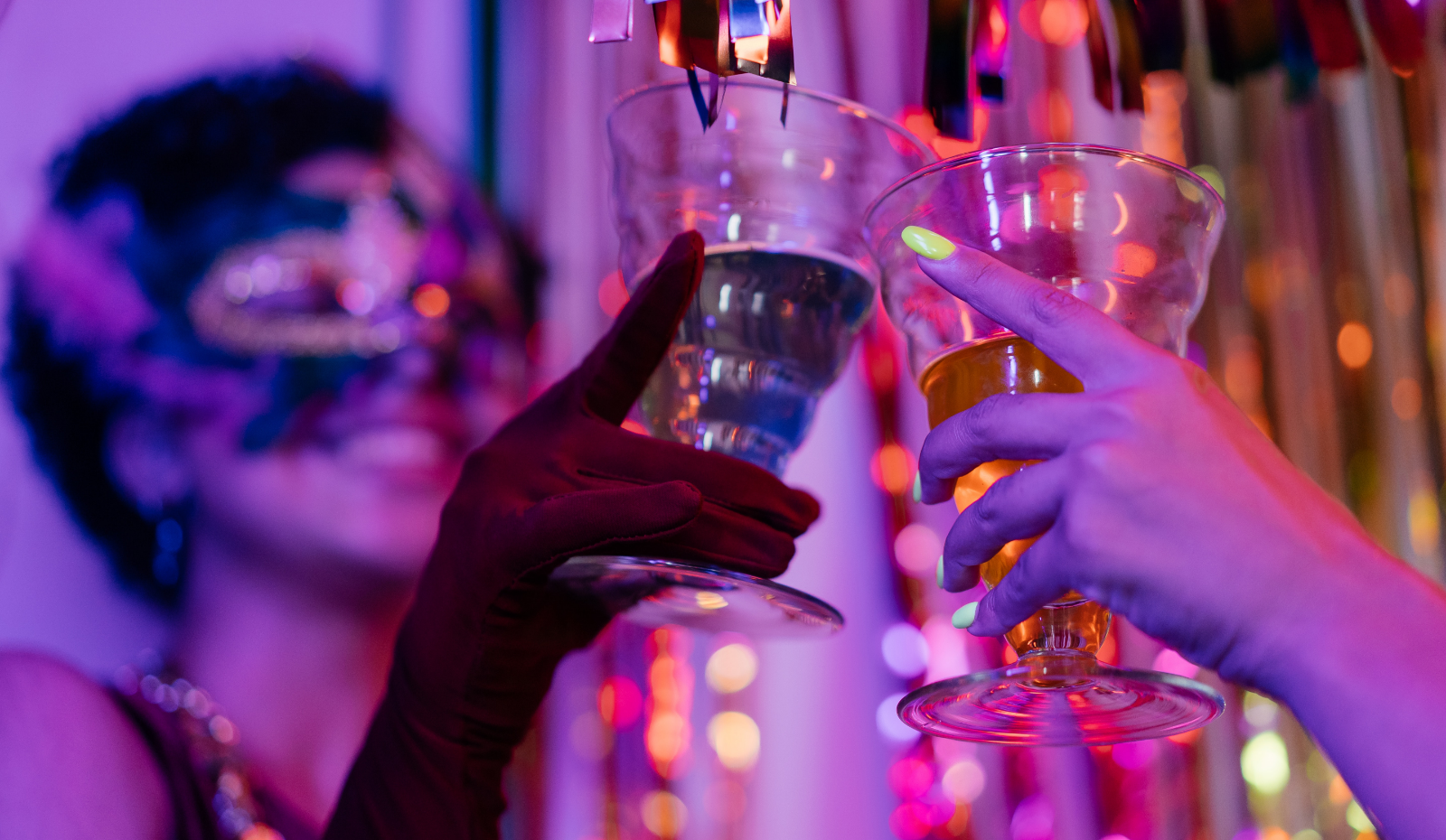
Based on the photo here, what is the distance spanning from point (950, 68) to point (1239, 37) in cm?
33

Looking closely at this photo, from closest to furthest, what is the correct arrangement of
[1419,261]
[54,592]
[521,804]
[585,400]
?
1. [585,400]
2. [54,592]
3. [521,804]
4. [1419,261]

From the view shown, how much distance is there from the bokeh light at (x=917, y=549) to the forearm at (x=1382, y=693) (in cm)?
111

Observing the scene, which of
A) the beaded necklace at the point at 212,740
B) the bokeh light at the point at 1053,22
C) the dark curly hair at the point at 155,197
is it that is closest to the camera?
the beaded necklace at the point at 212,740

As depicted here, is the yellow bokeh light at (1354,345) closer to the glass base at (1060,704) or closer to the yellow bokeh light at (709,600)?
the glass base at (1060,704)

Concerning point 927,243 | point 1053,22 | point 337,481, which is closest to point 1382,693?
point 927,243

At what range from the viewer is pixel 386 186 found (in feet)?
4.87

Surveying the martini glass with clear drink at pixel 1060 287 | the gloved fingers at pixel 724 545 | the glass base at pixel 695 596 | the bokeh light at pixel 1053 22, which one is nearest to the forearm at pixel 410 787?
the glass base at pixel 695 596

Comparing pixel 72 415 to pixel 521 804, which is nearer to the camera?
pixel 72 415

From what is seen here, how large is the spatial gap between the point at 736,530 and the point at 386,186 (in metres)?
1.00

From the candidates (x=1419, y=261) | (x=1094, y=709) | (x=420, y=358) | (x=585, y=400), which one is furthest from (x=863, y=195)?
(x=1419, y=261)

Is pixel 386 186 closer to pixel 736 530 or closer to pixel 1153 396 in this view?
pixel 736 530

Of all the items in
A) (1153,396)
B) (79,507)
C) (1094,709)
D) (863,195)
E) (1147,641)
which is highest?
(863,195)

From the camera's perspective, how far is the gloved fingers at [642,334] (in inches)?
29.9

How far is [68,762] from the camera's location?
1.05m
